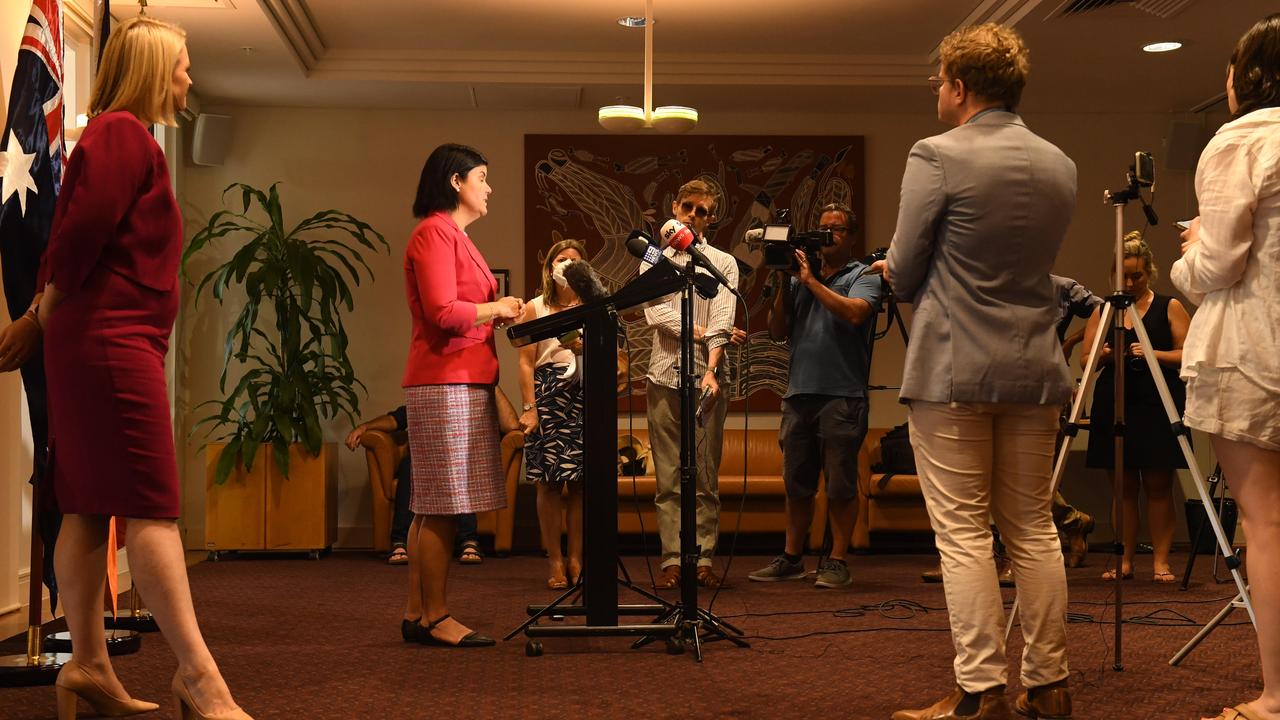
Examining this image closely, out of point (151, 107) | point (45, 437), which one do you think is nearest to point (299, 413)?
point (45, 437)

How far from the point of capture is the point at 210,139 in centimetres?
688

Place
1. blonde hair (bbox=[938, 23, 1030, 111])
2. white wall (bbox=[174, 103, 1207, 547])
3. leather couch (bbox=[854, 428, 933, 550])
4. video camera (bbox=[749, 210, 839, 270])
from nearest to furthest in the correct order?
blonde hair (bbox=[938, 23, 1030, 111])
video camera (bbox=[749, 210, 839, 270])
leather couch (bbox=[854, 428, 933, 550])
white wall (bbox=[174, 103, 1207, 547])

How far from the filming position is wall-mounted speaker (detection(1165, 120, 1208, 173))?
23.7ft

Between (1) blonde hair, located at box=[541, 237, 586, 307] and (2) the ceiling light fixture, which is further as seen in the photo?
(2) the ceiling light fixture

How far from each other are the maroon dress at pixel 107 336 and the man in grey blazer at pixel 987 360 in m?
Result: 1.47

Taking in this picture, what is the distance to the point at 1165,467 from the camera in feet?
16.3

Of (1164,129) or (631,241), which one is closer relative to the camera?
(631,241)

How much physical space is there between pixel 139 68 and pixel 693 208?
7.85 ft

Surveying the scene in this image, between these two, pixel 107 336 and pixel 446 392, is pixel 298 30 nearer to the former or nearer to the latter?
pixel 446 392

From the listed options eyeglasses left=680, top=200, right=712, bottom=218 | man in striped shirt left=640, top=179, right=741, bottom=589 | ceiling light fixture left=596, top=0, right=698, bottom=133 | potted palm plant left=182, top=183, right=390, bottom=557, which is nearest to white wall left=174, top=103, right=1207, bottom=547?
potted palm plant left=182, top=183, right=390, bottom=557

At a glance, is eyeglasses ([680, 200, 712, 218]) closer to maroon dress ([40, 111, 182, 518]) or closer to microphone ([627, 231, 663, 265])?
microphone ([627, 231, 663, 265])

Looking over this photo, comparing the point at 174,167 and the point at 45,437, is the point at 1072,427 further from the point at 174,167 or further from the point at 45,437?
the point at 174,167

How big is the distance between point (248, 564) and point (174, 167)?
240cm

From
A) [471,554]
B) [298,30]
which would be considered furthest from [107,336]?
[298,30]
